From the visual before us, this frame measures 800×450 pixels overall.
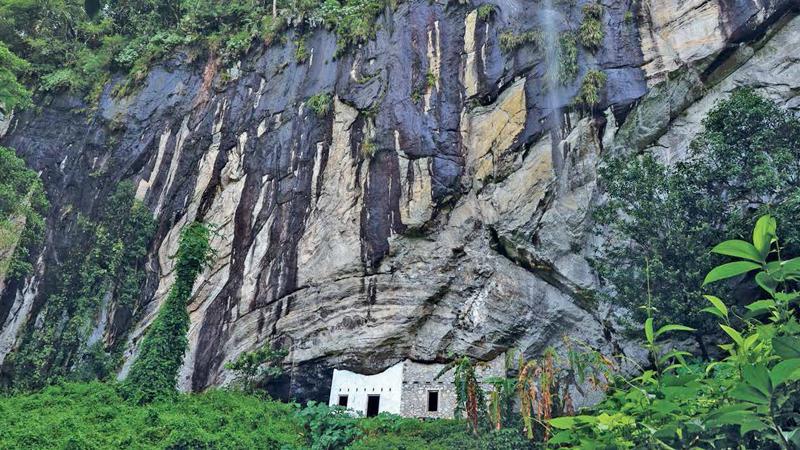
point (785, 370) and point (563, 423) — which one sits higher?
point (785, 370)

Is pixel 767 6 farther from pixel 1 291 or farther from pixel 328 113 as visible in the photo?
pixel 1 291

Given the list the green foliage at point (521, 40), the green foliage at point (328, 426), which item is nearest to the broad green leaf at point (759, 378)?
the green foliage at point (328, 426)

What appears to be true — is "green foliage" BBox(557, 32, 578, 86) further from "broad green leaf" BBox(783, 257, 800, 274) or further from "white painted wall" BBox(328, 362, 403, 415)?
"broad green leaf" BBox(783, 257, 800, 274)

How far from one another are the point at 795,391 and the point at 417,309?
15.5 m

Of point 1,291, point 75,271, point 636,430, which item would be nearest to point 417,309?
point 75,271

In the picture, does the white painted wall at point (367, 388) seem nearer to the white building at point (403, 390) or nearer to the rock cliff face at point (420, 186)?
the white building at point (403, 390)

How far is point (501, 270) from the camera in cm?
1816

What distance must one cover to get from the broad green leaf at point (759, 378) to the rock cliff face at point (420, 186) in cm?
1497

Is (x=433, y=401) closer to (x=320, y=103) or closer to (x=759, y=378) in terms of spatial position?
(x=320, y=103)

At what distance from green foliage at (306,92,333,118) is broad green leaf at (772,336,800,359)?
19.9 metres

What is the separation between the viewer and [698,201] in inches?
601

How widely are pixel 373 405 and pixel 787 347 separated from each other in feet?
52.7

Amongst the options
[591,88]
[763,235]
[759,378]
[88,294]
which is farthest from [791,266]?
[88,294]

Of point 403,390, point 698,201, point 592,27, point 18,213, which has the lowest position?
point 403,390
